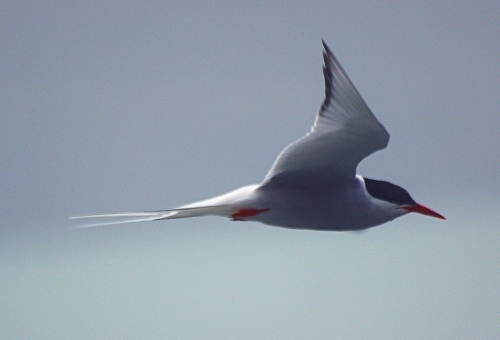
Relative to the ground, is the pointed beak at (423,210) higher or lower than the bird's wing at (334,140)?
lower

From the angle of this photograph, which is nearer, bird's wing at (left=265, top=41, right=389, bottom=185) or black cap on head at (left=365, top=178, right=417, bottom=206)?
bird's wing at (left=265, top=41, right=389, bottom=185)

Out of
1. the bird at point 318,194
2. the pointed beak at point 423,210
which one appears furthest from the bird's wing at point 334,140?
the pointed beak at point 423,210

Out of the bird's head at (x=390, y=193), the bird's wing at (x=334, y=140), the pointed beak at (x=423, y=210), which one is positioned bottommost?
the pointed beak at (x=423, y=210)

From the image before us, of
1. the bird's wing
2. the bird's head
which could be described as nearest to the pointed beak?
the bird's head

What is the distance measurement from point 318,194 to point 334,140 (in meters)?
0.10

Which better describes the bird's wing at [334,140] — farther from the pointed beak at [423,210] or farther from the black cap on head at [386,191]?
the pointed beak at [423,210]

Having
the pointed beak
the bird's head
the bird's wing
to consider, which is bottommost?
the pointed beak

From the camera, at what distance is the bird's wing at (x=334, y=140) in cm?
65

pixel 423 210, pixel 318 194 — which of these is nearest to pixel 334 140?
pixel 318 194

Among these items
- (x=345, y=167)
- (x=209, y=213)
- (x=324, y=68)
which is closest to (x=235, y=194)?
(x=209, y=213)

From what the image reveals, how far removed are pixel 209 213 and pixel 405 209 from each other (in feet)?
0.96

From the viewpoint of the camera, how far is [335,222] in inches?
31.5

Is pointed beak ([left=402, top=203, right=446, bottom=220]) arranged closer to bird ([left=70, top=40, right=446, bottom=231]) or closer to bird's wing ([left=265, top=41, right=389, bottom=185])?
bird ([left=70, top=40, right=446, bottom=231])

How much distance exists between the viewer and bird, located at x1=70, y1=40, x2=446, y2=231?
74cm
